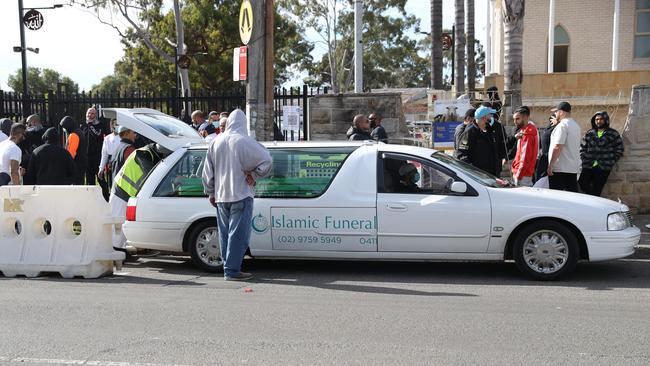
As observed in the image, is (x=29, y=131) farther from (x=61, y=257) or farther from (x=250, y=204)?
(x=250, y=204)

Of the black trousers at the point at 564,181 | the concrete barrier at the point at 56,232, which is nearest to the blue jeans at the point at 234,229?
the concrete barrier at the point at 56,232

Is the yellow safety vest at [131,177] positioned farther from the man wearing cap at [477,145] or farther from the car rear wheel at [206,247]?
the man wearing cap at [477,145]

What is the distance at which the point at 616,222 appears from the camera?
24.7 ft

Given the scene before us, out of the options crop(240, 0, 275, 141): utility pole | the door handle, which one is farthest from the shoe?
crop(240, 0, 275, 141): utility pole

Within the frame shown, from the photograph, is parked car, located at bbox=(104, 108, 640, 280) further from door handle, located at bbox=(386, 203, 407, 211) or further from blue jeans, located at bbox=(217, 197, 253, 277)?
blue jeans, located at bbox=(217, 197, 253, 277)

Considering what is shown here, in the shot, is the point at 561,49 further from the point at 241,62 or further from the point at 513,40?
the point at 241,62

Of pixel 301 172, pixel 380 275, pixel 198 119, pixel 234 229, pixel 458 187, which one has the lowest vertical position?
pixel 380 275

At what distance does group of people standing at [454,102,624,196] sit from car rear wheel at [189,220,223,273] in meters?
3.77

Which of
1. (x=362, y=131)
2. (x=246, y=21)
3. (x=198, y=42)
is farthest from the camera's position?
(x=198, y=42)

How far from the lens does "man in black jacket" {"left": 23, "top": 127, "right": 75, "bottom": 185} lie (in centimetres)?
938

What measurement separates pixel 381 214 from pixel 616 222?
8.07 ft

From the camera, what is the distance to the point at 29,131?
39.9 feet

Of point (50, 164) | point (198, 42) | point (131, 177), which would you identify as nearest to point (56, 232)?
point (131, 177)

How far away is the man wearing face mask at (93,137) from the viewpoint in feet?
43.0
